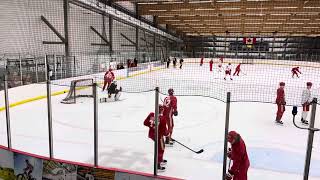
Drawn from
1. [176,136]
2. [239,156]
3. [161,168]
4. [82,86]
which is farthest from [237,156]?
[82,86]

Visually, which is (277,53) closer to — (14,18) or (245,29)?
(245,29)

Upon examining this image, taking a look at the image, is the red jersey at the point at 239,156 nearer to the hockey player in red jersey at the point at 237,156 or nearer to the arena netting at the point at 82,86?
the hockey player in red jersey at the point at 237,156

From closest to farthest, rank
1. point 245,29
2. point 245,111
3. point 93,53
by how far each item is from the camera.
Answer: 1. point 245,111
2. point 93,53
3. point 245,29

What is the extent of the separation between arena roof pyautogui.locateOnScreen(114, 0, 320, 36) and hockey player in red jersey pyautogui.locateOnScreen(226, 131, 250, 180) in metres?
18.6

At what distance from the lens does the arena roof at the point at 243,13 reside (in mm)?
20844

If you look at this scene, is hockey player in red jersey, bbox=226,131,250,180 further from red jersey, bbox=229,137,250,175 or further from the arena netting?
the arena netting

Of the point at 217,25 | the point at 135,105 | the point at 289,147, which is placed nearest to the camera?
the point at 289,147

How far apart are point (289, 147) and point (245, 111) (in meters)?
3.17

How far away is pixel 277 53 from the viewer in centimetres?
3844

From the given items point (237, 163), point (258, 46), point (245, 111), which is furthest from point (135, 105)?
point (258, 46)

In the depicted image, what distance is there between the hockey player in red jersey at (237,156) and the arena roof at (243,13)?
730 inches

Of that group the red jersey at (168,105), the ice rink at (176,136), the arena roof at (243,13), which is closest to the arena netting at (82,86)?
the ice rink at (176,136)

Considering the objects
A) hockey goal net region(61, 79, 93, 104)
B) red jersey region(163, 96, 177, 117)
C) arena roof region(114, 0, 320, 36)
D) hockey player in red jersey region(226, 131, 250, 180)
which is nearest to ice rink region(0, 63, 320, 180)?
hockey goal net region(61, 79, 93, 104)

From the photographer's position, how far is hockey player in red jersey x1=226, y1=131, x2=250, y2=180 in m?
3.32
